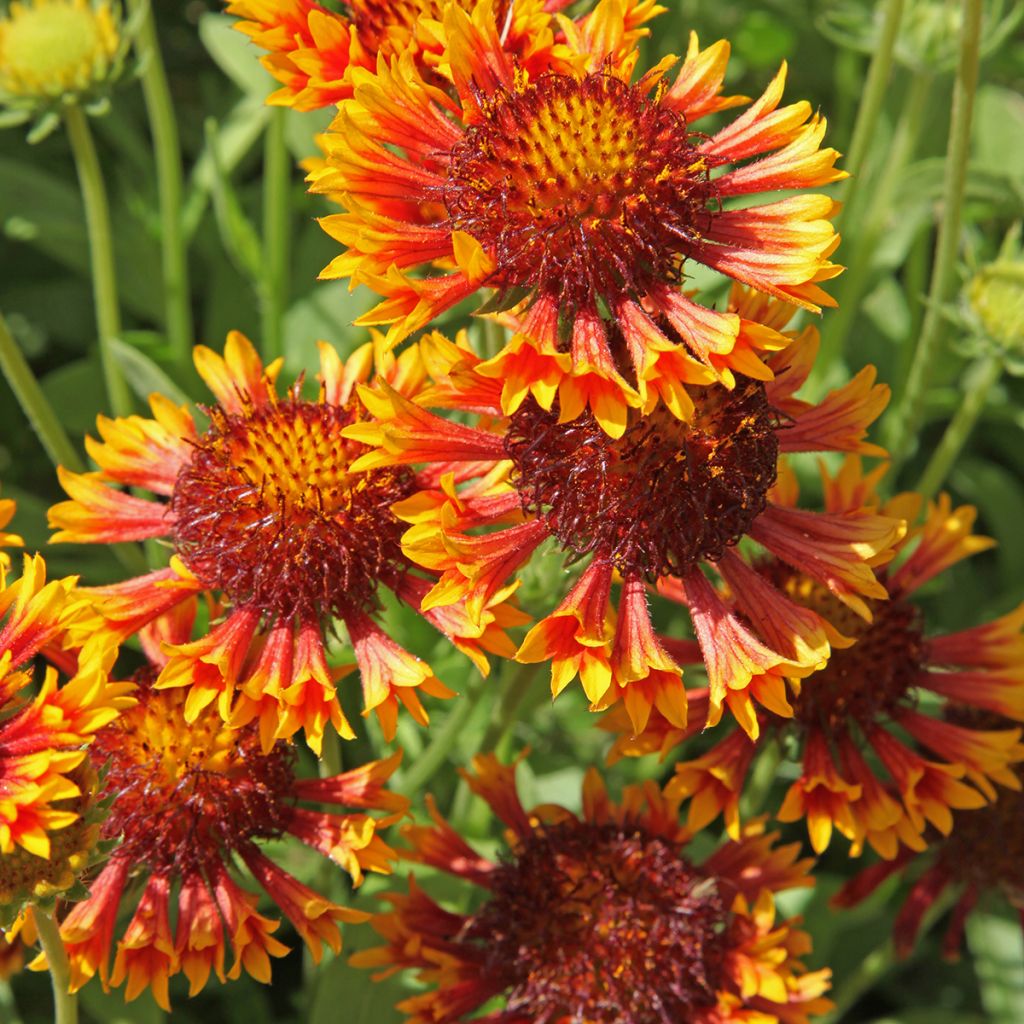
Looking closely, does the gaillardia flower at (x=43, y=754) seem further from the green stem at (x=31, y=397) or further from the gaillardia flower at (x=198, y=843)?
the green stem at (x=31, y=397)

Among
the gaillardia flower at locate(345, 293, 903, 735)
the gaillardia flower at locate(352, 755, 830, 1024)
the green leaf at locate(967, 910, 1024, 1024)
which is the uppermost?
the gaillardia flower at locate(345, 293, 903, 735)

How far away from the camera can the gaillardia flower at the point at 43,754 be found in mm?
1188

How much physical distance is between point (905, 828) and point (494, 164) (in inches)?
36.3

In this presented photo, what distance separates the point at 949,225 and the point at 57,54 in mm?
1297

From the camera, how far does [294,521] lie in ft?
4.86

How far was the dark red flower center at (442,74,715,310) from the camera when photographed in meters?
1.28

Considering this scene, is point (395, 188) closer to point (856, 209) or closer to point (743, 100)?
point (743, 100)

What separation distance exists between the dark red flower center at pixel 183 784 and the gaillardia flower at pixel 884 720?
0.41 metres

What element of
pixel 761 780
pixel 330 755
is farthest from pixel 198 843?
pixel 761 780

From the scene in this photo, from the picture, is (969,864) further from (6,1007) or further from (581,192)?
(6,1007)

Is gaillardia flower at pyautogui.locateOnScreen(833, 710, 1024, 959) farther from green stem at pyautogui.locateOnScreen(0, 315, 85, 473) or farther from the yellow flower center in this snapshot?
the yellow flower center

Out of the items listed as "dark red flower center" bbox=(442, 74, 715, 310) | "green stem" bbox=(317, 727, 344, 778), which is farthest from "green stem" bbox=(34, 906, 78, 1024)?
"dark red flower center" bbox=(442, 74, 715, 310)

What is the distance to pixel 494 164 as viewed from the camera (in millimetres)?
1334

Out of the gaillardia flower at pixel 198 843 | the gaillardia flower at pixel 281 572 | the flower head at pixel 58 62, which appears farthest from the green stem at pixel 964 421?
the flower head at pixel 58 62
